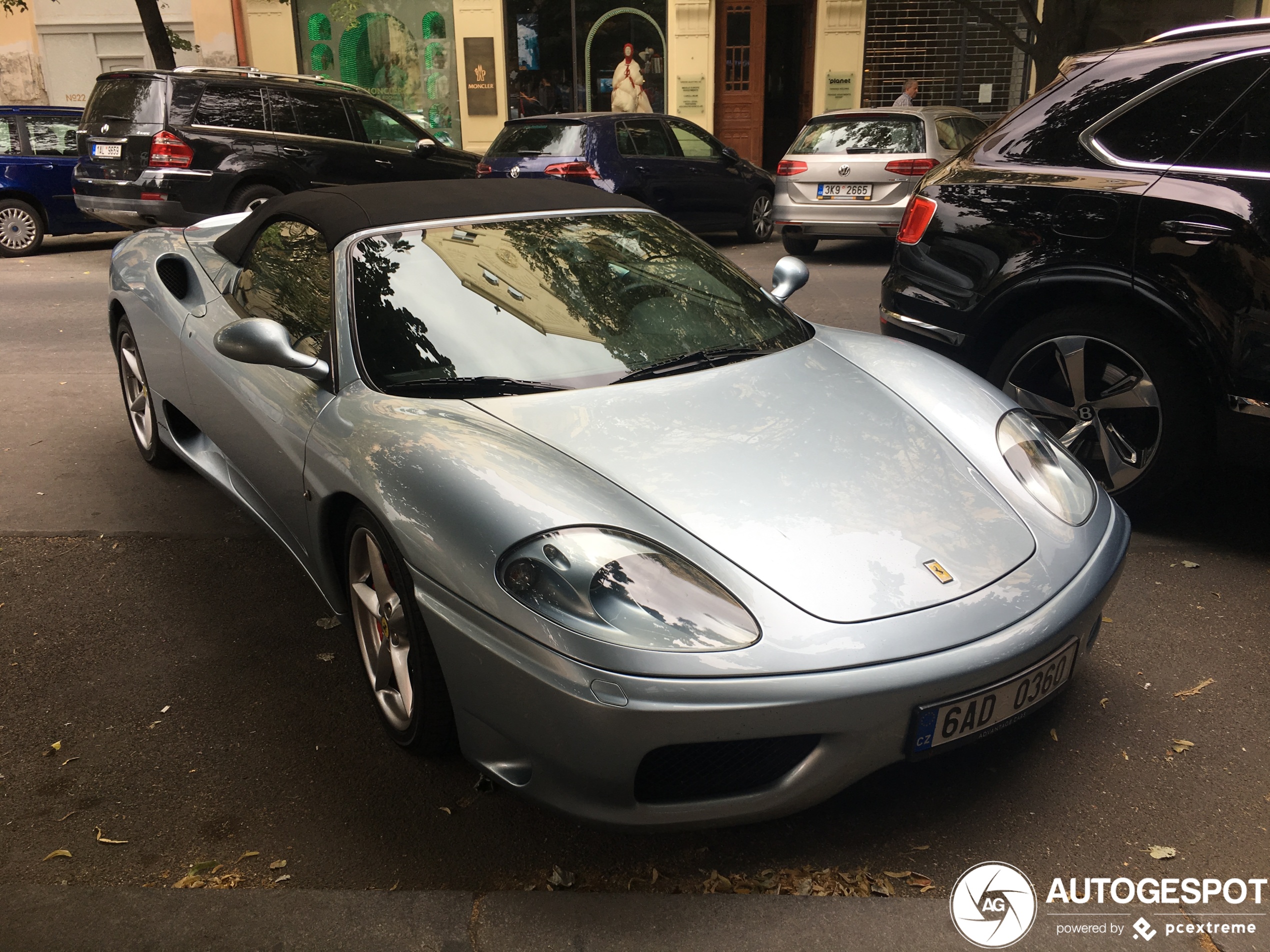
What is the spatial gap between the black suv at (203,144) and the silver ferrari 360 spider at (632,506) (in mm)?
7702

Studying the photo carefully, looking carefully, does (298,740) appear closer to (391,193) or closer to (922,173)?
(391,193)

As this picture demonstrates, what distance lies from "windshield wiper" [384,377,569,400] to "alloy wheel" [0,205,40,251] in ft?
36.8

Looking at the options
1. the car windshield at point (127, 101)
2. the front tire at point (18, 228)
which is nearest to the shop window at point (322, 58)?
the front tire at point (18, 228)

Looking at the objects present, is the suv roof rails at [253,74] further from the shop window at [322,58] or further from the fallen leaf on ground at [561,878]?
the fallen leaf on ground at [561,878]

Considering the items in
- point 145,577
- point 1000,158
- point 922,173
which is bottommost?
point 145,577

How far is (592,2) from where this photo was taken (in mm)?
18891

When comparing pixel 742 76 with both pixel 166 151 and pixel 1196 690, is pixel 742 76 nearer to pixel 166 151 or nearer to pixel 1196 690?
pixel 166 151

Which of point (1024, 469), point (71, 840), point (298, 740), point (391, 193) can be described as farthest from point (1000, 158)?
point (71, 840)

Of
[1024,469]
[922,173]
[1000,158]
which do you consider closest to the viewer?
[1024,469]

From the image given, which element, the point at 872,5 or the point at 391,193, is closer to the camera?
the point at 391,193

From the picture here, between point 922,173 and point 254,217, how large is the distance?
26.7 ft

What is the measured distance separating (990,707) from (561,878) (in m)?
0.98

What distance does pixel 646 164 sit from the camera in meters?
11.7

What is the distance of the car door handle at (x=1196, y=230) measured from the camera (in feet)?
11.9
